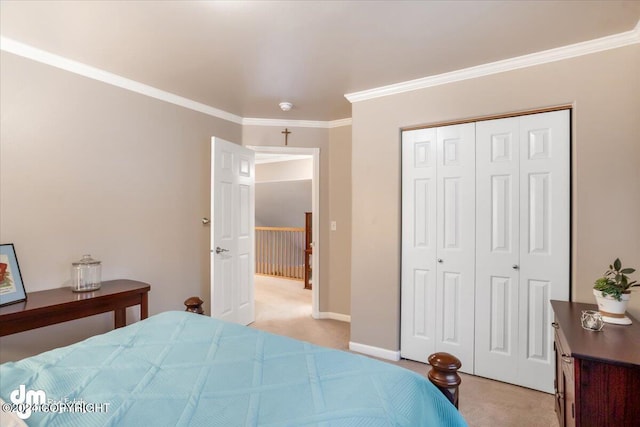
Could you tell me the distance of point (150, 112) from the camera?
3.02m

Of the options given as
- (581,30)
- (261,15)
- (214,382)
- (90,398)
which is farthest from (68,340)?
(581,30)

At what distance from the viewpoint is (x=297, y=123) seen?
13.2ft

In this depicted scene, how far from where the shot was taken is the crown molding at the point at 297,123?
13.0 feet

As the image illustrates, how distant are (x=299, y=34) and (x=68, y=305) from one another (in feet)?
7.41

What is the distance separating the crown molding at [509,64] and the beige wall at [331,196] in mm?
997

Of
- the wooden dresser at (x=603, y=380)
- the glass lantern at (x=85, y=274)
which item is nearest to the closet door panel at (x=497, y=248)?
the wooden dresser at (x=603, y=380)

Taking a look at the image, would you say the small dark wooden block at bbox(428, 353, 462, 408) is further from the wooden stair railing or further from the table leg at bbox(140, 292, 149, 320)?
the wooden stair railing

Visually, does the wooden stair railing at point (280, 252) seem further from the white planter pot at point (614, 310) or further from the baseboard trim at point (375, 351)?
the white planter pot at point (614, 310)

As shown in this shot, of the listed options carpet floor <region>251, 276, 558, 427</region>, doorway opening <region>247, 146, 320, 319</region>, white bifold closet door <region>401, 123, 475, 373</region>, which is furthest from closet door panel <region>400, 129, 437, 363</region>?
doorway opening <region>247, 146, 320, 319</region>

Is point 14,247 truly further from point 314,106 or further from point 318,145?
point 318,145

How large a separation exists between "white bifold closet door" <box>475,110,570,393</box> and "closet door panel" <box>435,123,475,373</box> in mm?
59

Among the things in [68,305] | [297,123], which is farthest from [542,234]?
[68,305]

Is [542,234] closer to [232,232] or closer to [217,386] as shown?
[217,386]

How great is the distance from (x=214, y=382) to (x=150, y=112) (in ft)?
8.76
